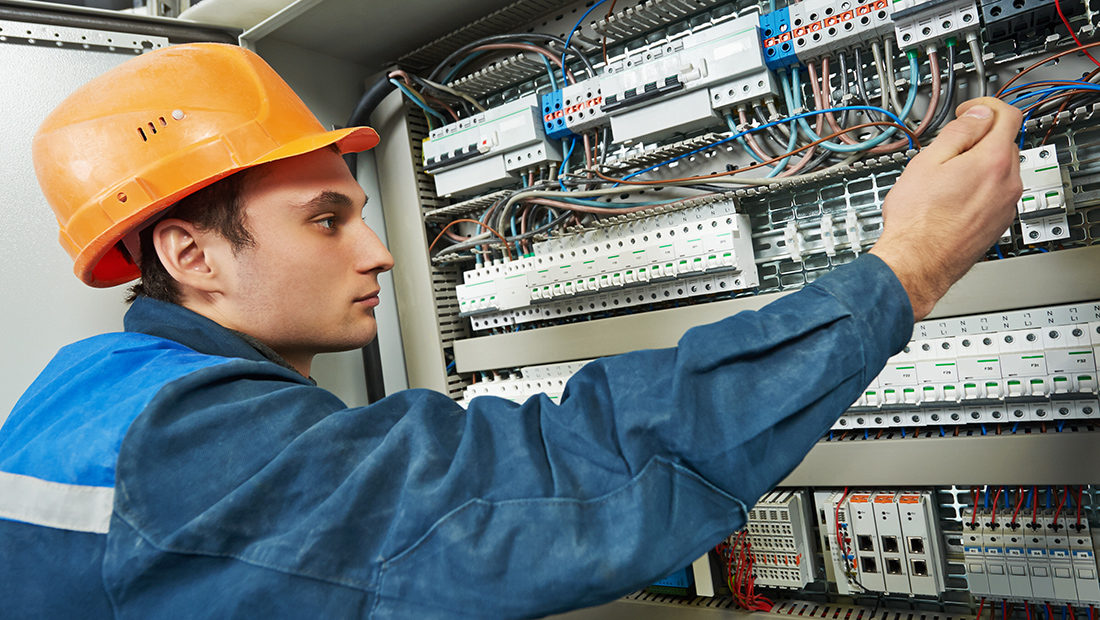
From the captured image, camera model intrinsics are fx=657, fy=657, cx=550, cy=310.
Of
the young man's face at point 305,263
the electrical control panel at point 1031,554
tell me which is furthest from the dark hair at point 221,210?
the electrical control panel at point 1031,554

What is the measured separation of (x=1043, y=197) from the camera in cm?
120

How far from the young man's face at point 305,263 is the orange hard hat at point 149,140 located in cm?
5

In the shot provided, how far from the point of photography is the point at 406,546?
52cm

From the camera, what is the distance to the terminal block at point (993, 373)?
1209mm

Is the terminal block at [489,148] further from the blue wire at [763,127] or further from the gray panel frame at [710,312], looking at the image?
the gray panel frame at [710,312]

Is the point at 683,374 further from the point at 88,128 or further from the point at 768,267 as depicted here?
the point at 768,267

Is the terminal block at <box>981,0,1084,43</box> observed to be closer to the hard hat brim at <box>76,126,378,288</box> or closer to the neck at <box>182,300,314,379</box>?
the hard hat brim at <box>76,126,378,288</box>

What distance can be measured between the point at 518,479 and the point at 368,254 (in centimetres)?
55

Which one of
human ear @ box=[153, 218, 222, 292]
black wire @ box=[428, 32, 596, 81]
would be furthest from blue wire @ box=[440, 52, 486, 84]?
human ear @ box=[153, 218, 222, 292]

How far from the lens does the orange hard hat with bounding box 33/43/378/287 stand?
88cm

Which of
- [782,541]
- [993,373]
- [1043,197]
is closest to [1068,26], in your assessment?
[1043,197]

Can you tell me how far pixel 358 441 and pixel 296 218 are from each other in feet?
1.52

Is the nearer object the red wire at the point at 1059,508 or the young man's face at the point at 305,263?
the young man's face at the point at 305,263

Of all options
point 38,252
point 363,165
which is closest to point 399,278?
point 363,165
